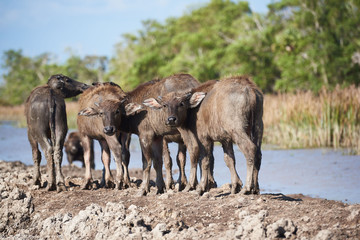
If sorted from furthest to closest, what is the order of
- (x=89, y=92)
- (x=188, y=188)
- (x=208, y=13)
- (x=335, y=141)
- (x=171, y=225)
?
(x=208, y=13) → (x=335, y=141) → (x=89, y=92) → (x=188, y=188) → (x=171, y=225)

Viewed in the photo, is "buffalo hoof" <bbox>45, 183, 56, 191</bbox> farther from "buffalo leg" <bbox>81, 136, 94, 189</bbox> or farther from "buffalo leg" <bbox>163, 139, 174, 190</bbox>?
"buffalo leg" <bbox>163, 139, 174, 190</bbox>

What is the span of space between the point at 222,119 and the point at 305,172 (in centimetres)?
→ 729

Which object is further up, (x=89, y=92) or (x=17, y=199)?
(x=89, y=92)

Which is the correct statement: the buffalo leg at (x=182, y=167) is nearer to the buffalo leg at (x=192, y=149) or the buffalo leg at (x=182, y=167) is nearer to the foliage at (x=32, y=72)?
the buffalo leg at (x=192, y=149)

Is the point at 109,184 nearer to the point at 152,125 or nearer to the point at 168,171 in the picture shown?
the point at 168,171

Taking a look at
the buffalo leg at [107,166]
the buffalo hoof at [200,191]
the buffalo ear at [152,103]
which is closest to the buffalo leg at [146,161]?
the buffalo ear at [152,103]

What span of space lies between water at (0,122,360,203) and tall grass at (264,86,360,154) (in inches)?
30.6

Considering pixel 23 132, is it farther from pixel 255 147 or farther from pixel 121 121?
pixel 255 147

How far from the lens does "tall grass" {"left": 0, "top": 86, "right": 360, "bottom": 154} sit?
65.2 feet

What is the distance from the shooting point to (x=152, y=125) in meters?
10.9

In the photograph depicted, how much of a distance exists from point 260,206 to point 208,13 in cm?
6033

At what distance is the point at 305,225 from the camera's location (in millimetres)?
7105

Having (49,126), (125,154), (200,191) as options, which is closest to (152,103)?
(200,191)

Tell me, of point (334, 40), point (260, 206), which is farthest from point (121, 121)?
point (334, 40)
